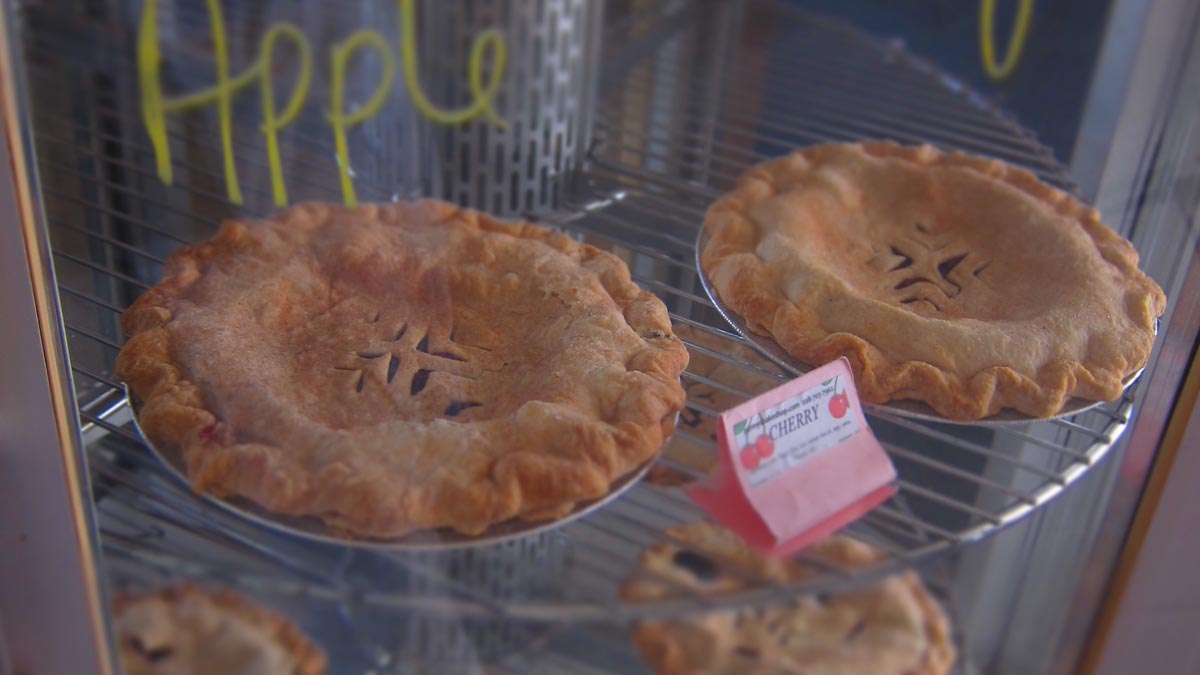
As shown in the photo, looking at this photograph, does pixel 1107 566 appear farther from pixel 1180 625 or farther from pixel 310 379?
pixel 310 379

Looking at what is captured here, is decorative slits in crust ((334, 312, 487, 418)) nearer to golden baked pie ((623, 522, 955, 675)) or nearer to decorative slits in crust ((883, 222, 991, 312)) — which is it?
golden baked pie ((623, 522, 955, 675))

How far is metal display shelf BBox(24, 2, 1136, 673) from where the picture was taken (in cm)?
83

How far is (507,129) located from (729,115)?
450 mm

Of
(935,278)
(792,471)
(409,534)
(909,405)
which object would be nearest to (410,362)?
(409,534)

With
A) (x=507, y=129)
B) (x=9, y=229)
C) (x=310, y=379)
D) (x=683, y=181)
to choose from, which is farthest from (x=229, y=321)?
(x=683, y=181)

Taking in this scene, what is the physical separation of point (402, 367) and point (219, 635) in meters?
0.28

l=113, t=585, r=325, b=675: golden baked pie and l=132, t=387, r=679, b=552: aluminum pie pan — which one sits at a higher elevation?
l=132, t=387, r=679, b=552: aluminum pie pan

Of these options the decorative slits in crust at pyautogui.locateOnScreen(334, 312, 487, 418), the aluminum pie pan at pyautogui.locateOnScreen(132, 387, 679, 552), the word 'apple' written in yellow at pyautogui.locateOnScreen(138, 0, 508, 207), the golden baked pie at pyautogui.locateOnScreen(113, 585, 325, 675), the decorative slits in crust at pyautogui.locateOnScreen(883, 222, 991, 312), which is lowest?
the golden baked pie at pyautogui.locateOnScreen(113, 585, 325, 675)

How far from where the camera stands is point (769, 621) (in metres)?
0.88

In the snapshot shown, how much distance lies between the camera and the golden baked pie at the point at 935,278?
3.45 ft

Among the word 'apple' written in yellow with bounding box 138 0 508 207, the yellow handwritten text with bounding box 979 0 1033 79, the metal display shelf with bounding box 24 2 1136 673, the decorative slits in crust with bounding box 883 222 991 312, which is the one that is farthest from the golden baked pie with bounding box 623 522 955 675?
the yellow handwritten text with bounding box 979 0 1033 79

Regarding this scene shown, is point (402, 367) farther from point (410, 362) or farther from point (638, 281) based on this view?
point (638, 281)

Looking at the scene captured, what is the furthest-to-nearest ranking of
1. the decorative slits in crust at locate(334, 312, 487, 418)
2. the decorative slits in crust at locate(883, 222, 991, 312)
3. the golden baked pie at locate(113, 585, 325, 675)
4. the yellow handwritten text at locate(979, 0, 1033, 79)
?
the yellow handwritten text at locate(979, 0, 1033, 79), the decorative slits in crust at locate(883, 222, 991, 312), the decorative slits in crust at locate(334, 312, 487, 418), the golden baked pie at locate(113, 585, 325, 675)

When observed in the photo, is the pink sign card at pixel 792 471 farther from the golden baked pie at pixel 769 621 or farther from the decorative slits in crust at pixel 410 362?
the decorative slits in crust at pixel 410 362
